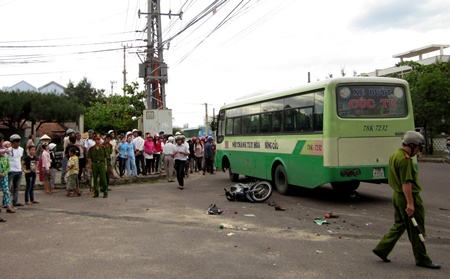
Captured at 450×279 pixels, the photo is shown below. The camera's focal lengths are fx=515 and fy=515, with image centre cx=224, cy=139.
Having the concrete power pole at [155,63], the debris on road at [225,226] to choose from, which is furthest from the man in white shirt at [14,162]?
the concrete power pole at [155,63]

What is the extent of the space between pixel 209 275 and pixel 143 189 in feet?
34.5

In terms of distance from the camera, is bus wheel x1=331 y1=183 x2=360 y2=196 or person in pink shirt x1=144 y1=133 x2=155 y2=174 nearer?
bus wheel x1=331 y1=183 x2=360 y2=196

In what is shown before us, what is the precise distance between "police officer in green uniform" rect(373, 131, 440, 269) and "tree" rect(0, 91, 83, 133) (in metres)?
38.4

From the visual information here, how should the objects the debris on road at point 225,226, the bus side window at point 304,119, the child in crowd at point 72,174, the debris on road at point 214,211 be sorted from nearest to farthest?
the debris on road at point 225,226 < the debris on road at point 214,211 < the bus side window at point 304,119 < the child in crowd at point 72,174

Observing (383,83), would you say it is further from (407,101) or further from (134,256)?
(134,256)

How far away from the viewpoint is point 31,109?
137 ft

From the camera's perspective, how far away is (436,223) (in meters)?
9.95

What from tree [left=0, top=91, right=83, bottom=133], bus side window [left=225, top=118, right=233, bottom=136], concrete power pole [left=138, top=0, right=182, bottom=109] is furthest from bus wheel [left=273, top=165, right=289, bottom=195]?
tree [left=0, top=91, right=83, bottom=133]

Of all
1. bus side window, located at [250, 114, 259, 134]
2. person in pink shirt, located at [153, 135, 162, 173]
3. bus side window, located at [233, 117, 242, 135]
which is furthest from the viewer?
person in pink shirt, located at [153, 135, 162, 173]

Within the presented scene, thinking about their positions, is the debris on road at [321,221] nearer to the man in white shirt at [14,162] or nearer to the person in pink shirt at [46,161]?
the man in white shirt at [14,162]

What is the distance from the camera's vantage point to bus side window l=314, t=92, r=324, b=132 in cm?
1221

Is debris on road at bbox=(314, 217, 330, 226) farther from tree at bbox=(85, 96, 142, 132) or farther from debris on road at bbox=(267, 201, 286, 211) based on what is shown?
tree at bbox=(85, 96, 142, 132)

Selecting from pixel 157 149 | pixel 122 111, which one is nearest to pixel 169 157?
pixel 157 149

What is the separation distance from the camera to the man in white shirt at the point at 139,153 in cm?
1956
